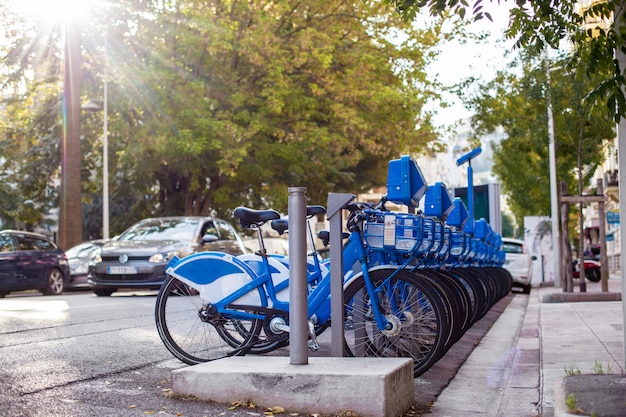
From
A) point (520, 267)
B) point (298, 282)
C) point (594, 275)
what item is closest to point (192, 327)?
point (298, 282)

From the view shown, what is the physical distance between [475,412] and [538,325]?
694cm

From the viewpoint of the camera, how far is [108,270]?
18.1 meters

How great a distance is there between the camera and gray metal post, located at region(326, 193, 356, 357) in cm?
620

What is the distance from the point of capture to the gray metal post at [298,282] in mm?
5465

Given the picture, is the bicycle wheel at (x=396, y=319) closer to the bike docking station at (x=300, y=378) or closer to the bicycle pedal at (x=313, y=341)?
the bicycle pedal at (x=313, y=341)

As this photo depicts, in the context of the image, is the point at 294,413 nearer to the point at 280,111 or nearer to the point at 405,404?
the point at 405,404

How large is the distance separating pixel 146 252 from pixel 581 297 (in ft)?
27.0

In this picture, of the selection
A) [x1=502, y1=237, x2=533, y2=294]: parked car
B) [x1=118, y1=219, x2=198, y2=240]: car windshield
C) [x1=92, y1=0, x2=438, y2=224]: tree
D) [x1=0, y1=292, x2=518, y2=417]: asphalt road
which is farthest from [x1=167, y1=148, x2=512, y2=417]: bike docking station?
[x1=92, y1=0, x2=438, y2=224]: tree

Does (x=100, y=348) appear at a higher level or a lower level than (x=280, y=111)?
lower

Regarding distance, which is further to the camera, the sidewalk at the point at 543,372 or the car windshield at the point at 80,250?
the car windshield at the point at 80,250

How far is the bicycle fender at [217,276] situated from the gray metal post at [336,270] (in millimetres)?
598

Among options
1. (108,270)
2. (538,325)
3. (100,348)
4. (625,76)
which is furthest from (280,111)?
(625,76)

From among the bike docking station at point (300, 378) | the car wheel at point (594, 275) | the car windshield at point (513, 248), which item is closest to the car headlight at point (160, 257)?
the car windshield at point (513, 248)

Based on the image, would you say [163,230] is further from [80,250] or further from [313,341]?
[313,341]
